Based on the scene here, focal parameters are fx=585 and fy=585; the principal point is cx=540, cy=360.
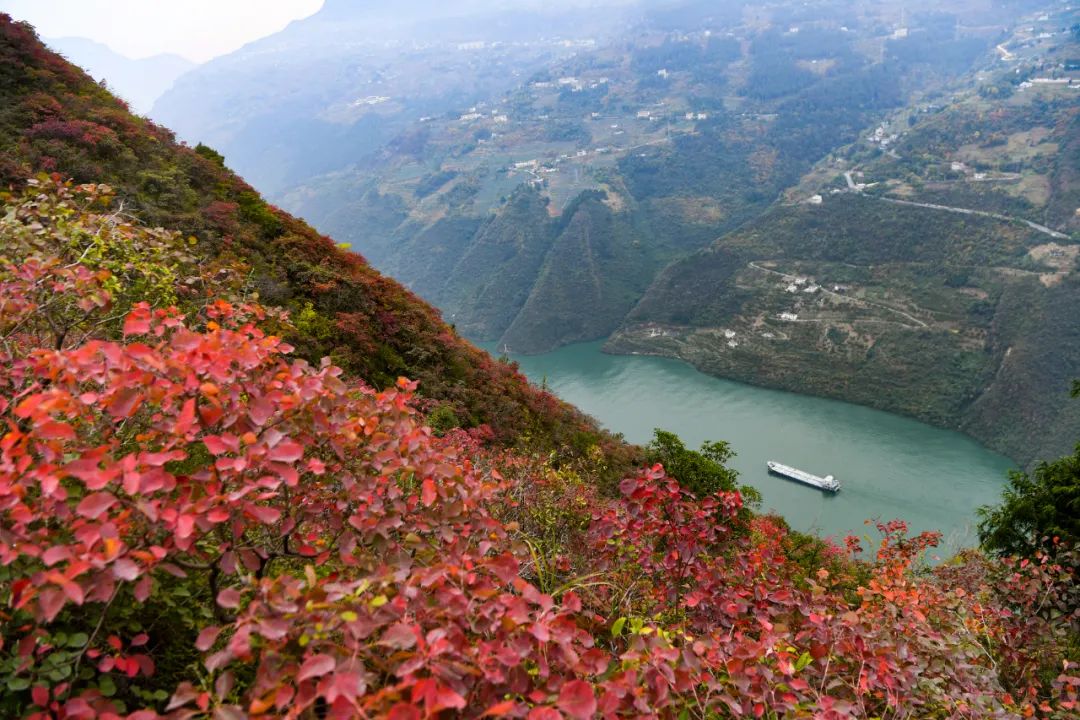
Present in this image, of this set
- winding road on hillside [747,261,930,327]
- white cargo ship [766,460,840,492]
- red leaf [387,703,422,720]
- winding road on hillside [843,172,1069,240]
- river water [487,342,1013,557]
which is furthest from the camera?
winding road on hillside [843,172,1069,240]

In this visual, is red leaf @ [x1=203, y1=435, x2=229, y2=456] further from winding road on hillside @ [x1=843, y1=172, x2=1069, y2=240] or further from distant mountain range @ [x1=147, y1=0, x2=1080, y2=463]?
winding road on hillside @ [x1=843, y1=172, x2=1069, y2=240]

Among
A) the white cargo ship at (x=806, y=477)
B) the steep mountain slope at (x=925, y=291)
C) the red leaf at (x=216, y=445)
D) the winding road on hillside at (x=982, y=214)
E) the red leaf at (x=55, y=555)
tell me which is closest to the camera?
the red leaf at (x=55, y=555)

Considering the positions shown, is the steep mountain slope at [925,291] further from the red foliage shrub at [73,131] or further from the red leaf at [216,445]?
the red foliage shrub at [73,131]

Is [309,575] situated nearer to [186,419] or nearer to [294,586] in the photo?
[294,586]

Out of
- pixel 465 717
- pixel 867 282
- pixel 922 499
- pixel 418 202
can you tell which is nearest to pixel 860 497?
pixel 922 499

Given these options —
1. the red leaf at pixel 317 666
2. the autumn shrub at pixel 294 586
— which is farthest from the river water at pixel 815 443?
the red leaf at pixel 317 666

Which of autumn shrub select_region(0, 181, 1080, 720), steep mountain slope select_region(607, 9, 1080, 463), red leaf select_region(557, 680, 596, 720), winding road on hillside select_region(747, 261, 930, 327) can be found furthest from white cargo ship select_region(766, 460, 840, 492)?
red leaf select_region(557, 680, 596, 720)
